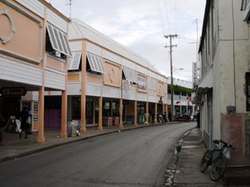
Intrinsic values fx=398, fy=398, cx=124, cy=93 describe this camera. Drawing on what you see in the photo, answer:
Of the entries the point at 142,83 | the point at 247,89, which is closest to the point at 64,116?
the point at 247,89

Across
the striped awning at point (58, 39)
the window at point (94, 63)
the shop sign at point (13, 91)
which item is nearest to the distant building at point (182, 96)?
the window at point (94, 63)

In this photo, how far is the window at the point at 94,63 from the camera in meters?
30.4

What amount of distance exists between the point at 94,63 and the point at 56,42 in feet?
31.2

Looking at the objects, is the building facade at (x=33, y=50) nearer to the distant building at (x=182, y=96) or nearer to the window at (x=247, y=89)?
the window at (x=247, y=89)

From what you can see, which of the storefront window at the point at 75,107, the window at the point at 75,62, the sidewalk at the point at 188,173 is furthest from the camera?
the storefront window at the point at 75,107

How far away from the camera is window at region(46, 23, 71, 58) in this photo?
2114cm

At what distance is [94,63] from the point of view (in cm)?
3112

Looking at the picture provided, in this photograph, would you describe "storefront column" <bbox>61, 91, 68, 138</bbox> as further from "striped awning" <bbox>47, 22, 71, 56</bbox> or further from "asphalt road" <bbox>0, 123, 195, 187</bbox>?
"asphalt road" <bbox>0, 123, 195, 187</bbox>

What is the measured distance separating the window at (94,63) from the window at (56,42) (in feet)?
21.9

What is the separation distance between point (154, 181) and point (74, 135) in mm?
15737

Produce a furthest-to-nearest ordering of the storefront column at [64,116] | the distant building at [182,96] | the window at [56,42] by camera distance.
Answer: the distant building at [182,96], the storefront column at [64,116], the window at [56,42]

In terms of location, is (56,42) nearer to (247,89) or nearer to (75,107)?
(247,89)

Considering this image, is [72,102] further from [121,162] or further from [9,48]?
[121,162]

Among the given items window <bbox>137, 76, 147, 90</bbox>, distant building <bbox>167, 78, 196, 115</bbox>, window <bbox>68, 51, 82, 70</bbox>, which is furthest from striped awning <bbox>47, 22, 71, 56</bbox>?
distant building <bbox>167, 78, 196, 115</bbox>
